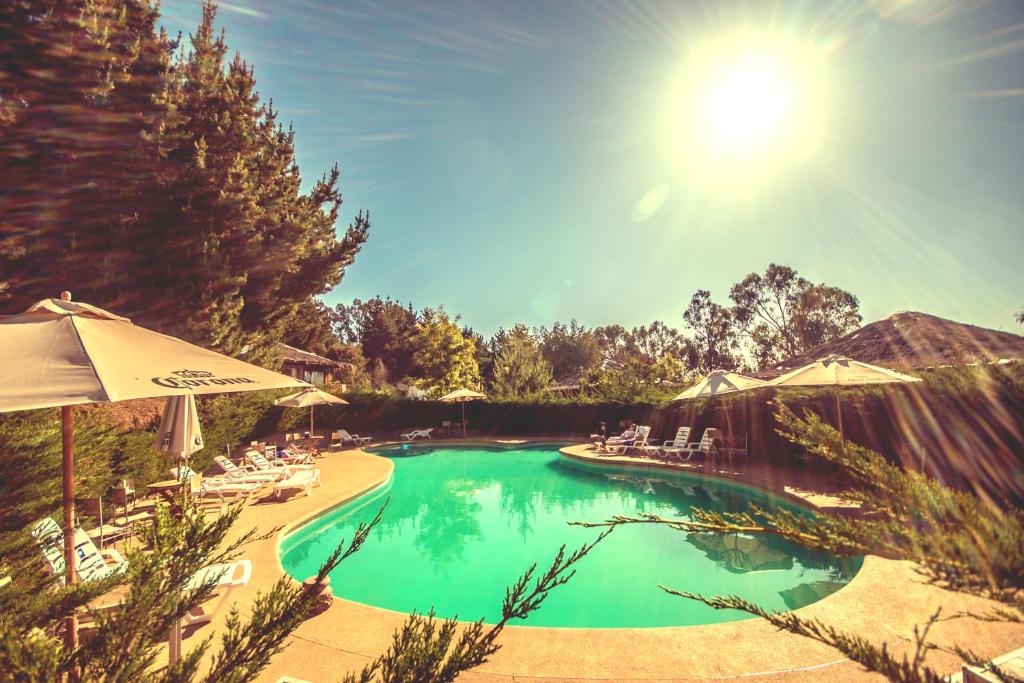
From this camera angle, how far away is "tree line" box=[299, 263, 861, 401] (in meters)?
33.6

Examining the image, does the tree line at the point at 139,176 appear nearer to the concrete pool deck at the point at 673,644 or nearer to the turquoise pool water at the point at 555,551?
the turquoise pool water at the point at 555,551

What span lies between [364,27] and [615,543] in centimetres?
1370

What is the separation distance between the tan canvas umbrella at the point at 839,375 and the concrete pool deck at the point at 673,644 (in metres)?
4.03

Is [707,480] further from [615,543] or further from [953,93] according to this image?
[953,93]

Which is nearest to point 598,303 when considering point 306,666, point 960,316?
point 960,316

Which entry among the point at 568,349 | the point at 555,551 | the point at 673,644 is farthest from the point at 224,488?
the point at 568,349

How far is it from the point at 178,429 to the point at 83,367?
4336 mm

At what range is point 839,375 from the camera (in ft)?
29.8

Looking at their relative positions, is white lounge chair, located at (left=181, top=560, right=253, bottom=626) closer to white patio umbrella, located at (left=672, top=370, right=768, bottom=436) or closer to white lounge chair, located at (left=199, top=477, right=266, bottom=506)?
white lounge chair, located at (left=199, top=477, right=266, bottom=506)

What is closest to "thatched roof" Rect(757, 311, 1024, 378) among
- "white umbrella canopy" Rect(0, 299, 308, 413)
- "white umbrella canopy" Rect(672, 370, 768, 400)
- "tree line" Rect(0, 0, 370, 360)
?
"white umbrella canopy" Rect(672, 370, 768, 400)

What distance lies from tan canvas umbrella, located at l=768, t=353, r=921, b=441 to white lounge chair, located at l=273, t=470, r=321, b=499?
423 inches

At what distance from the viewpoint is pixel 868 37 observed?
10.1 metres

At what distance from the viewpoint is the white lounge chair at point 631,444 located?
53.7ft

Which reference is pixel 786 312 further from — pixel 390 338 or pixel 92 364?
pixel 92 364
